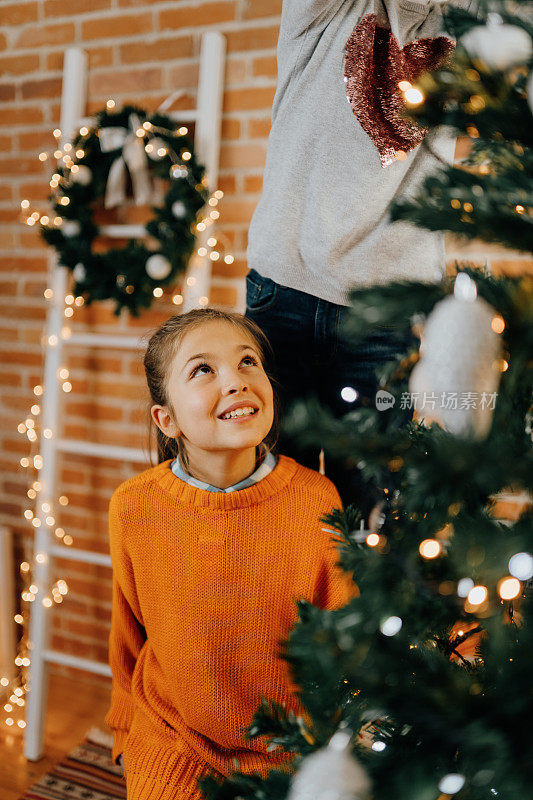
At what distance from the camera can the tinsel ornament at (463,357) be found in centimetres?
53

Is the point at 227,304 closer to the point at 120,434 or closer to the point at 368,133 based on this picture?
the point at 120,434

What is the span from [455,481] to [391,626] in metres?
0.23

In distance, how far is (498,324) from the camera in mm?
554

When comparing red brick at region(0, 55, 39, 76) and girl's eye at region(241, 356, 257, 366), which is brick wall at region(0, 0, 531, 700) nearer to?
red brick at region(0, 55, 39, 76)

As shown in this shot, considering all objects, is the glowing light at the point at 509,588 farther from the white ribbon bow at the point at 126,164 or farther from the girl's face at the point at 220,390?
the white ribbon bow at the point at 126,164

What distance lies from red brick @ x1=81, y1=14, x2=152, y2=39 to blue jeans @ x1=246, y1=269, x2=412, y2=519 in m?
0.94

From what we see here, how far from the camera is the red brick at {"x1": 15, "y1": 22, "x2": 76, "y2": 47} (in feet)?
6.39

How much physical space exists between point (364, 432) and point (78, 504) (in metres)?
1.76

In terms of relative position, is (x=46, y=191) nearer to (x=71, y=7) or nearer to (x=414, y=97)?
(x=71, y=7)

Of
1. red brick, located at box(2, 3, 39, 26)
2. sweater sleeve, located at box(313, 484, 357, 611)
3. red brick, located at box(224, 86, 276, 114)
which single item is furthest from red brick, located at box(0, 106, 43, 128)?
sweater sleeve, located at box(313, 484, 357, 611)

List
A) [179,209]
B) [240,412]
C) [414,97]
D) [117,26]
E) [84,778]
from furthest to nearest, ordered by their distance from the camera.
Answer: [117,26] < [84,778] < [179,209] < [240,412] < [414,97]

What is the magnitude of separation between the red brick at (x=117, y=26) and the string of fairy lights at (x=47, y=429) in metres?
0.21

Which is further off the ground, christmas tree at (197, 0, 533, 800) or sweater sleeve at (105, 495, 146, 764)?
christmas tree at (197, 0, 533, 800)

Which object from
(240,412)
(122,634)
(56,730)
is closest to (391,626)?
(240,412)
